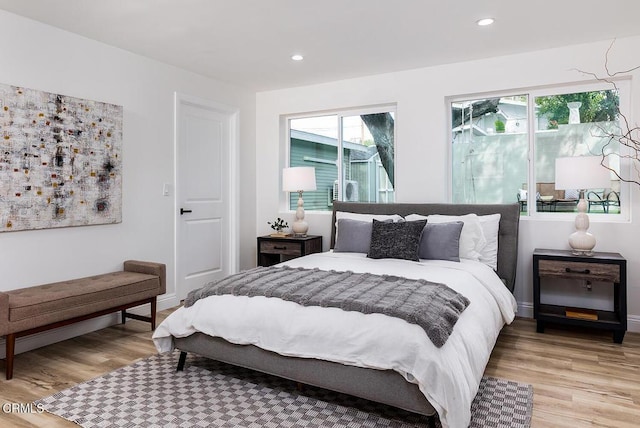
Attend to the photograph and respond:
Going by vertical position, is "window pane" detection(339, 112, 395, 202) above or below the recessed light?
below

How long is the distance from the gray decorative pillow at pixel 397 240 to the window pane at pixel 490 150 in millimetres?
981

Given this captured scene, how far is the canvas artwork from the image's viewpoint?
3.03m

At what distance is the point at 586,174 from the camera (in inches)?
133

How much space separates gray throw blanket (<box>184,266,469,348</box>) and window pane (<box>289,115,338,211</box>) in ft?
7.42

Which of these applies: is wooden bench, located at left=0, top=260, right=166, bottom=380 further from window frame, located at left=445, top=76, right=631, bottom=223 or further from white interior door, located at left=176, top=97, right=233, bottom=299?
window frame, located at left=445, top=76, right=631, bottom=223

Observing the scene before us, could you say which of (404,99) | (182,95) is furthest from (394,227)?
(182,95)

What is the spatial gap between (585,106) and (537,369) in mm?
2432

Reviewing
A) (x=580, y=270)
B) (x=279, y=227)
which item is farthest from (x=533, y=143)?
(x=279, y=227)

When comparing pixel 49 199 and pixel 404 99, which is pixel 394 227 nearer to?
pixel 404 99

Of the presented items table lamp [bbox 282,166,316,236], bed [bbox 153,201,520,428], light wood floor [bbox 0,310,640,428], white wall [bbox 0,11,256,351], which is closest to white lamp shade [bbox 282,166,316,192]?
table lamp [bbox 282,166,316,236]

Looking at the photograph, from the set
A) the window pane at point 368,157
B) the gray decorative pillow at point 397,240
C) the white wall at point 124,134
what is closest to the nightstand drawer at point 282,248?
the window pane at point 368,157

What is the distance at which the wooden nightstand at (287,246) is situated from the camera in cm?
461

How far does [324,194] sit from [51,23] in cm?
313

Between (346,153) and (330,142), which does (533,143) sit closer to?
(346,153)
